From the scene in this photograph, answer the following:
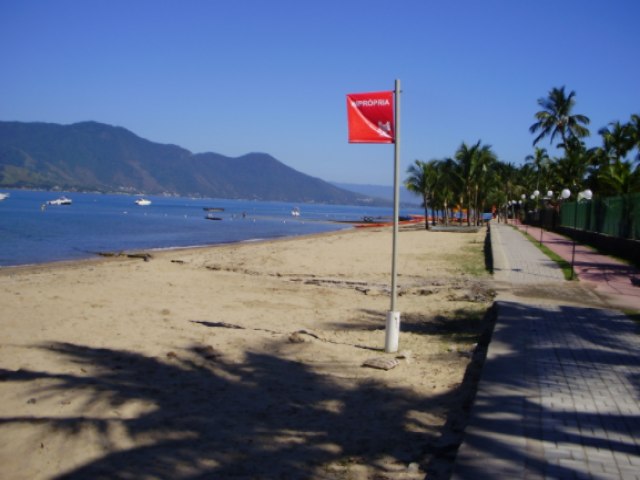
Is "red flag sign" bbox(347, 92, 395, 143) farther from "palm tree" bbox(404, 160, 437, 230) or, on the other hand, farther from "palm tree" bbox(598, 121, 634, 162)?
"palm tree" bbox(404, 160, 437, 230)

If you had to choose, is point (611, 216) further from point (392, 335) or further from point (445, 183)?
point (445, 183)

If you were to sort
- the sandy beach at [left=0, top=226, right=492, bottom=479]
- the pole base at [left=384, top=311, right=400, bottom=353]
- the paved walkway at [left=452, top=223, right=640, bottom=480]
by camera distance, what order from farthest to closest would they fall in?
1. the pole base at [left=384, top=311, right=400, bottom=353]
2. the sandy beach at [left=0, top=226, right=492, bottom=479]
3. the paved walkway at [left=452, top=223, right=640, bottom=480]

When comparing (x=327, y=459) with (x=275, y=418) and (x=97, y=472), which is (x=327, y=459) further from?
(x=97, y=472)

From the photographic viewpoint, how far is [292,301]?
493 inches

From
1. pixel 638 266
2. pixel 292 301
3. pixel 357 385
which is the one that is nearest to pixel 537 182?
pixel 638 266

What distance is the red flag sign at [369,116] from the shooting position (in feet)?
24.2

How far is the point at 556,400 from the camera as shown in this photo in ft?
17.0

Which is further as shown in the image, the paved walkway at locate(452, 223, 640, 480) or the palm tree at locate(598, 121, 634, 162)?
the palm tree at locate(598, 121, 634, 162)

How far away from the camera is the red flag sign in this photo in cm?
739

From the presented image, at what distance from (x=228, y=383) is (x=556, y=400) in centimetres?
316

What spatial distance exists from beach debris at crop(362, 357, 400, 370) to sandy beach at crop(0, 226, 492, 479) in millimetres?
95

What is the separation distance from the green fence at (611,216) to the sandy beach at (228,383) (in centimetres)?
1032

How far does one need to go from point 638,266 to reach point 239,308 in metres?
12.8

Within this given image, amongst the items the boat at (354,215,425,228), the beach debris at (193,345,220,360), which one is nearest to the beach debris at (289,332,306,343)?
the beach debris at (193,345,220,360)
